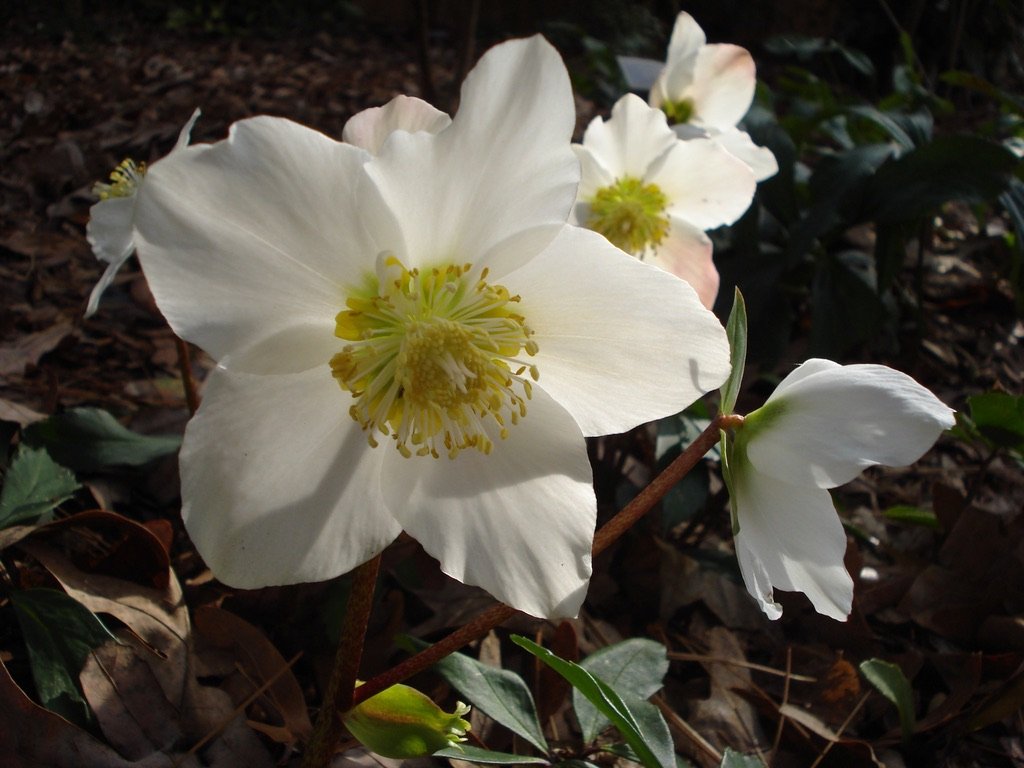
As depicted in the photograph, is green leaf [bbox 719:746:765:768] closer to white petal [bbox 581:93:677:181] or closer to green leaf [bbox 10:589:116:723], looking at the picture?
green leaf [bbox 10:589:116:723]

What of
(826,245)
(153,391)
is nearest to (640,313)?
(153,391)

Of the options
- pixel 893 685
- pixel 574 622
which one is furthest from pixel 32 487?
pixel 893 685

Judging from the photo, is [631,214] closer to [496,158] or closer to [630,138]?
[630,138]

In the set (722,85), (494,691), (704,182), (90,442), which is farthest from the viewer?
(722,85)

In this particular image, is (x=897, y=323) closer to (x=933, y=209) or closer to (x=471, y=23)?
(x=933, y=209)

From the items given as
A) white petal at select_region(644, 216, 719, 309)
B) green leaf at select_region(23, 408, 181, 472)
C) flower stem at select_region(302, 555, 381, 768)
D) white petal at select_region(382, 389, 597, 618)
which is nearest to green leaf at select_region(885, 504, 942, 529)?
white petal at select_region(644, 216, 719, 309)

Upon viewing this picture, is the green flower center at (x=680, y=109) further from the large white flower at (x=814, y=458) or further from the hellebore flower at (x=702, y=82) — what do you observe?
the large white flower at (x=814, y=458)

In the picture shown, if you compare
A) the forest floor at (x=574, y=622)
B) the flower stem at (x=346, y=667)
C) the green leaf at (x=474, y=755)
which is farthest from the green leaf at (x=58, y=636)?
the green leaf at (x=474, y=755)
